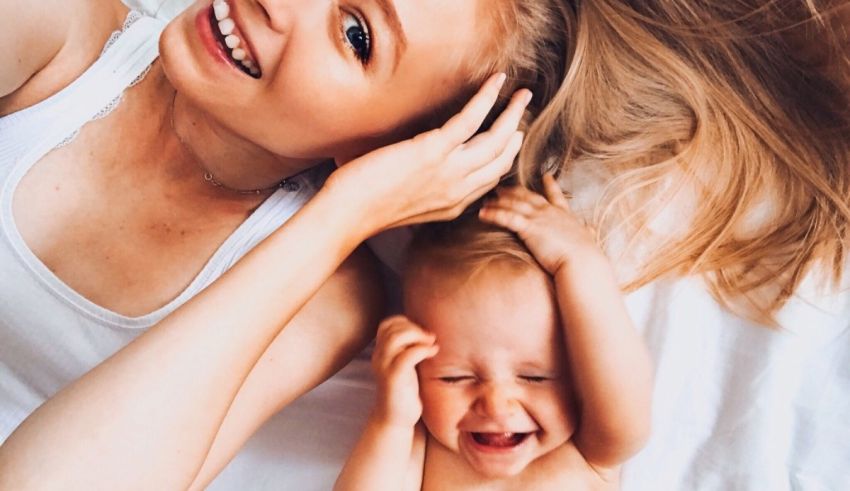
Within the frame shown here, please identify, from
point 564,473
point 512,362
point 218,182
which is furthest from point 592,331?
point 218,182

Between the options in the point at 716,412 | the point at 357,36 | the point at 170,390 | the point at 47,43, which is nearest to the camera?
the point at 170,390

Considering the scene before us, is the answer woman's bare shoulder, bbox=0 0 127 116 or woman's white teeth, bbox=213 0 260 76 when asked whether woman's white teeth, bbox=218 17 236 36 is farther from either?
woman's bare shoulder, bbox=0 0 127 116

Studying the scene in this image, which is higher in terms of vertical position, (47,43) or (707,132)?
(47,43)

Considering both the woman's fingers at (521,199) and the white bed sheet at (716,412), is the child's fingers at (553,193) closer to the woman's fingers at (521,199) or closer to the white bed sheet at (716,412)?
the woman's fingers at (521,199)

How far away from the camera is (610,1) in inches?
44.3

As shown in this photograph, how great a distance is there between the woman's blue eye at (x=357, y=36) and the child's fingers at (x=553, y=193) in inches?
12.2

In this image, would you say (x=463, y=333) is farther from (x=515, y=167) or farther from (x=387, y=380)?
(x=515, y=167)

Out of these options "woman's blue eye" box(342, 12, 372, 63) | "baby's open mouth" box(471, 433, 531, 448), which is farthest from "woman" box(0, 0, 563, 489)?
"baby's open mouth" box(471, 433, 531, 448)

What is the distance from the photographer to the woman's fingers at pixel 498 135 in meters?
1.03

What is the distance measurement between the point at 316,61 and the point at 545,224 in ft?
1.12

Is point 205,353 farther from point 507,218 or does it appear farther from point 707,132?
point 707,132

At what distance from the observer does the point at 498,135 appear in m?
1.04

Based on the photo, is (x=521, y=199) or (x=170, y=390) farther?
(x=521, y=199)

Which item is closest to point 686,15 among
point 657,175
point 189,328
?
point 657,175
